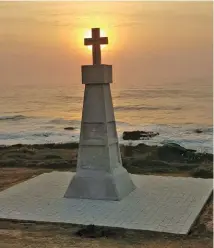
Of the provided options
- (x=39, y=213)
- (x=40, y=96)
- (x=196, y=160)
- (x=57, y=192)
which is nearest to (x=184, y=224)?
(x=39, y=213)

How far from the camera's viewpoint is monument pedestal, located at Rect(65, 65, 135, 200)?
360 inches

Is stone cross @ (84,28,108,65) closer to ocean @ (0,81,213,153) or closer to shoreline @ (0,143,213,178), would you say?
shoreline @ (0,143,213,178)

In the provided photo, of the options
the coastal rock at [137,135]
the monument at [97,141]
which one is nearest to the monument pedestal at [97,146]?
the monument at [97,141]

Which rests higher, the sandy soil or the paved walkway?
the paved walkway

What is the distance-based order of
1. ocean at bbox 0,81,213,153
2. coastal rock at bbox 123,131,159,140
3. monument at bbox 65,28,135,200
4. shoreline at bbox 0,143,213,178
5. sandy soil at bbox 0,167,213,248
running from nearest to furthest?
sandy soil at bbox 0,167,213,248
monument at bbox 65,28,135,200
shoreline at bbox 0,143,213,178
coastal rock at bbox 123,131,159,140
ocean at bbox 0,81,213,153

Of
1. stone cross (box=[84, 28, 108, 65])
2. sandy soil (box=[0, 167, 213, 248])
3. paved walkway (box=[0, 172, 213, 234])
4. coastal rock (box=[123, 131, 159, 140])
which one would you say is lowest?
sandy soil (box=[0, 167, 213, 248])

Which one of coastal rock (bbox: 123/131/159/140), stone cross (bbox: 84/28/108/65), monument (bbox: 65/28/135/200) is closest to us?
monument (bbox: 65/28/135/200)

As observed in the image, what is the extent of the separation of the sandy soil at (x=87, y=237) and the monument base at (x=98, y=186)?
62.8 inches

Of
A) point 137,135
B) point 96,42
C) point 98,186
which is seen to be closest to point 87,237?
point 98,186

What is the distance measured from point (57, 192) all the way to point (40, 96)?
40.3 meters

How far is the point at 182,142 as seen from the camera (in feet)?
81.7

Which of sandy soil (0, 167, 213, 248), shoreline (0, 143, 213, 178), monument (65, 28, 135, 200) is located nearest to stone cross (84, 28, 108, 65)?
monument (65, 28, 135, 200)

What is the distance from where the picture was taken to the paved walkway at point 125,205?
7.84m

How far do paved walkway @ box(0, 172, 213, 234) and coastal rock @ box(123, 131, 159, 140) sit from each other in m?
15.3
